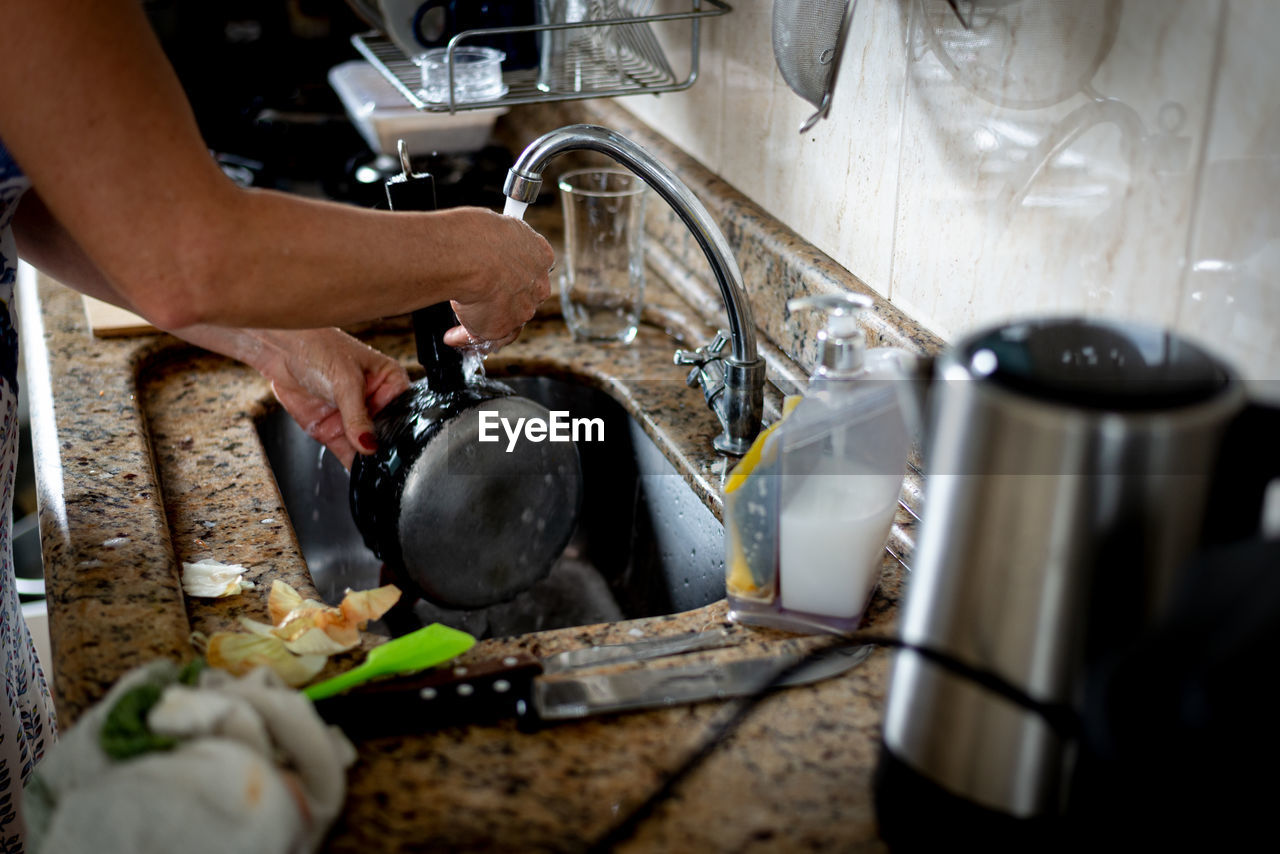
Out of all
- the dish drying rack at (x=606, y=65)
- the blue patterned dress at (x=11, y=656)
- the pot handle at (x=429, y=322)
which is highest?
the dish drying rack at (x=606, y=65)

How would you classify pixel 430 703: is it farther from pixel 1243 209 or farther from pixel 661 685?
pixel 1243 209

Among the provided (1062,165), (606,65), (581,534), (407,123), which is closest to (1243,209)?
(1062,165)

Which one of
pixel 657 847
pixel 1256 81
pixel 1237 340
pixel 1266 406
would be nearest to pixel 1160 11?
pixel 1256 81

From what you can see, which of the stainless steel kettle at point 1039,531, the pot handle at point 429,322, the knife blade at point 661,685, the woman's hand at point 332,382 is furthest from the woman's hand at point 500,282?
the stainless steel kettle at point 1039,531

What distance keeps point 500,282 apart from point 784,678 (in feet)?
1.38

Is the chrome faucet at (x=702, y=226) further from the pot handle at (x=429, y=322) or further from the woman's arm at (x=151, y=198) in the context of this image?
the woman's arm at (x=151, y=198)

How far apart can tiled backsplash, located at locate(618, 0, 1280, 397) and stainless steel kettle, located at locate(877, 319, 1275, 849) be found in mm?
179

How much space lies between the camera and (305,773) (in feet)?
2.01

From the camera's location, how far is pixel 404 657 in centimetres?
74

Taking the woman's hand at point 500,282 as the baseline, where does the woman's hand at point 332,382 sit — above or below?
below

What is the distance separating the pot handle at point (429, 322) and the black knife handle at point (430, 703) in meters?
0.33

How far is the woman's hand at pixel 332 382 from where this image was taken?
3.42 feet

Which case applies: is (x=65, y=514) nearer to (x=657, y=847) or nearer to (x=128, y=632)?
(x=128, y=632)

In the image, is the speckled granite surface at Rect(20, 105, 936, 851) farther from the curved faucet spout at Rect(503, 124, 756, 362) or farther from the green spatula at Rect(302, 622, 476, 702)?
the curved faucet spout at Rect(503, 124, 756, 362)
